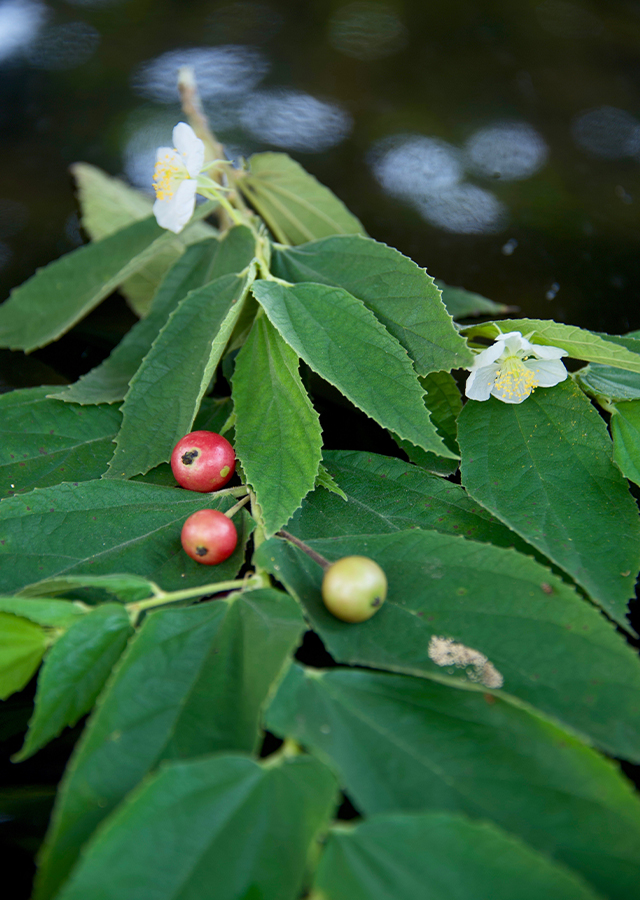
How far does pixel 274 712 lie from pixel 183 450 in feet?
0.66

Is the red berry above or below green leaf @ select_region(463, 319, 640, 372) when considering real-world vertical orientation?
below

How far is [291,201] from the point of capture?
2.40 ft

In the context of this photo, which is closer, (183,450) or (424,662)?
(424,662)

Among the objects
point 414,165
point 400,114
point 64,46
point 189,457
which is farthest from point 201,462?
point 64,46

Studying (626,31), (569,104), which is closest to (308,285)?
(569,104)

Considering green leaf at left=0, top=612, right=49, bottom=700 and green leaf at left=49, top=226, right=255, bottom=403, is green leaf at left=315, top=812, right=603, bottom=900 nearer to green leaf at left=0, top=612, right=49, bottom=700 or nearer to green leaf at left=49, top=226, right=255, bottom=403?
green leaf at left=0, top=612, right=49, bottom=700

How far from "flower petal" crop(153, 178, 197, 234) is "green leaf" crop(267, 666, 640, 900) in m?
0.39

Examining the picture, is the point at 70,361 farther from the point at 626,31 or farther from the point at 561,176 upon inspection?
the point at 626,31

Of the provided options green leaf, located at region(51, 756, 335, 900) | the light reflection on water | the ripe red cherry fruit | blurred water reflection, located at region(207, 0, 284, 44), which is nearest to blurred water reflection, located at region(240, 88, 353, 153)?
the light reflection on water

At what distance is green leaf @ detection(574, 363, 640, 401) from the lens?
48cm

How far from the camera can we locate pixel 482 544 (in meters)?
0.35

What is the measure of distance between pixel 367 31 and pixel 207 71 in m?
0.26

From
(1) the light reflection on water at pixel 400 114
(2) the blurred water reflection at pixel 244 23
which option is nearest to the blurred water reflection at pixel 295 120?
(1) the light reflection on water at pixel 400 114

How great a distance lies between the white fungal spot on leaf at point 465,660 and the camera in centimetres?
30
